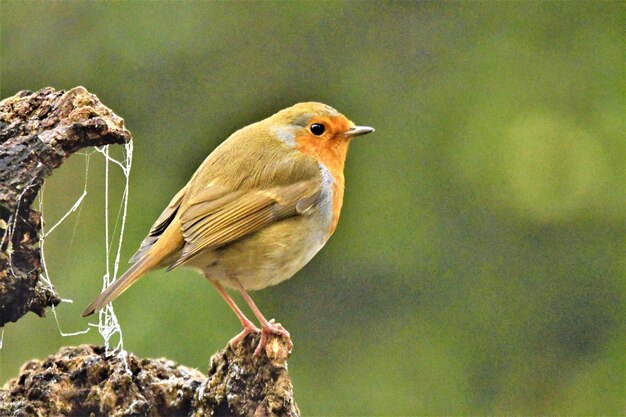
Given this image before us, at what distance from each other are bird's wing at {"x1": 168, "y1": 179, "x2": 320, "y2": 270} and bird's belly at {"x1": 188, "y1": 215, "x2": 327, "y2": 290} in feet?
0.13

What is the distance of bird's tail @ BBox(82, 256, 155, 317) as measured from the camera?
3562 millimetres

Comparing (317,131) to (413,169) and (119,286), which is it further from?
(413,169)

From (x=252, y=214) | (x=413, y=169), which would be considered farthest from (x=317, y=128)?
(x=413, y=169)

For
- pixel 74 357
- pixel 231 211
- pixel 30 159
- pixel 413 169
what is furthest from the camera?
pixel 413 169

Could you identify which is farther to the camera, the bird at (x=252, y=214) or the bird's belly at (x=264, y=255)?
the bird's belly at (x=264, y=255)

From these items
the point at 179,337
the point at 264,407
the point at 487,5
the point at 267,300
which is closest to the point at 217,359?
the point at 264,407

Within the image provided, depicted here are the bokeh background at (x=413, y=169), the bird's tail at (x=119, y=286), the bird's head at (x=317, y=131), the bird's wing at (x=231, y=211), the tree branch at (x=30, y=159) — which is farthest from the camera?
the bokeh background at (x=413, y=169)

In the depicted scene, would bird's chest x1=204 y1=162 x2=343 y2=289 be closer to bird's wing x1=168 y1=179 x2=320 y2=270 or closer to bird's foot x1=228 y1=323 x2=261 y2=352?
bird's wing x1=168 y1=179 x2=320 y2=270

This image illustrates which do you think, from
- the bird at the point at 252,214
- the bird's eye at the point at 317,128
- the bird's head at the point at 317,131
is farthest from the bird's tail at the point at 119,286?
the bird's eye at the point at 317,128

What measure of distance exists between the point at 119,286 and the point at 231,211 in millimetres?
692

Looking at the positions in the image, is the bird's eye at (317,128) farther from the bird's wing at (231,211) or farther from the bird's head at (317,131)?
the bird's wing at (231,211)

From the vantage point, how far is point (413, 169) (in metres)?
9.20

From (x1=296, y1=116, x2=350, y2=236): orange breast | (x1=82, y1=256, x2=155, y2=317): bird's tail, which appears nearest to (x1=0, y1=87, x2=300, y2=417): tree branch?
(x1=82, y1=256, x2=155, y2=317): bird's tail

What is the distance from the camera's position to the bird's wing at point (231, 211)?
4.10 metres
